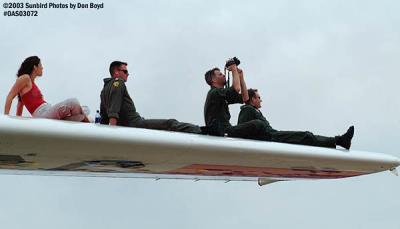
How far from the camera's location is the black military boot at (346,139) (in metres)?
11.6

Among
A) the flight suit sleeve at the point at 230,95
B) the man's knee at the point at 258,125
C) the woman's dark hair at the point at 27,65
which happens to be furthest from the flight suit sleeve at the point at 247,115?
the woman's dark hair at the point at 27,65

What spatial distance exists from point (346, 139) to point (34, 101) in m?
6.08

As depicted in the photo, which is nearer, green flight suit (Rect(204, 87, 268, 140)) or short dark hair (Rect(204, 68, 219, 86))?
green flight suit (Rect(204, 87, 268, 140))

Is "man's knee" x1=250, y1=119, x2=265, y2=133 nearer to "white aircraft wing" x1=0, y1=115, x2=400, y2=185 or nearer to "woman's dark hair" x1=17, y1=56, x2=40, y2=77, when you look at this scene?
"white aircraft wing" x1=0, y1=115, x2=400, y2=185

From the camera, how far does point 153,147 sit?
831 cm

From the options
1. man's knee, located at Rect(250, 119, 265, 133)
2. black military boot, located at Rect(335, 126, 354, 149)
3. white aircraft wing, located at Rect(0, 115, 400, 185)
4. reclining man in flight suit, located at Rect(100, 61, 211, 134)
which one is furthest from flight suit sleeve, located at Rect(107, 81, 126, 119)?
black military boot, located at Rect(335, 126, 354, 149)

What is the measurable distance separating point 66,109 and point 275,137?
437cm

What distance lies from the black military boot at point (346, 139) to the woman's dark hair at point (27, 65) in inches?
233

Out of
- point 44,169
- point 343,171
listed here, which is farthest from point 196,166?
point 343,171

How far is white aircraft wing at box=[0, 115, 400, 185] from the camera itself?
7.24 m

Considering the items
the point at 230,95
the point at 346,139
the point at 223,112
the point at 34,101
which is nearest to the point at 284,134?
the point at 346,139

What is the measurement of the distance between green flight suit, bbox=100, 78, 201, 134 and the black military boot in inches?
147

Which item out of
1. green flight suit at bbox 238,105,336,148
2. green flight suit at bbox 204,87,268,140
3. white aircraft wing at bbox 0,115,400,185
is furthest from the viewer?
green flight suit at bbox 238,105,336,148

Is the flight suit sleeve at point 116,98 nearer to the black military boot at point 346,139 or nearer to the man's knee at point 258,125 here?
the man's knee at point 258,125
